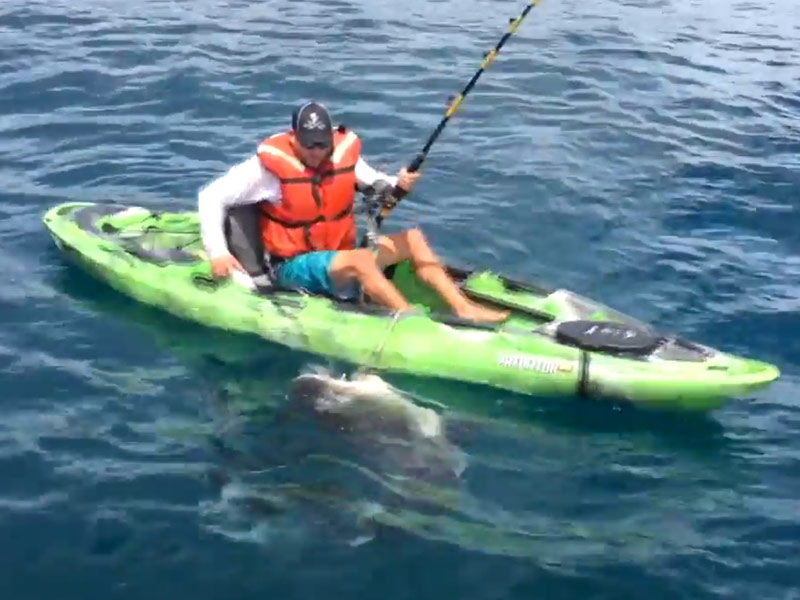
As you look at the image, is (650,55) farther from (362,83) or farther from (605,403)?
(605,403)

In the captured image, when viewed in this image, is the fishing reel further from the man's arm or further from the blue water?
the blue water

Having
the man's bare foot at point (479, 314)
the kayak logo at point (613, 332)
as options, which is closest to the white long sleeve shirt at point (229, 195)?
the man's bare foot at point (479, 314)

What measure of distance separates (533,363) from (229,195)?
119 inches

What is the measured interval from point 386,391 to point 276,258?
1.96m

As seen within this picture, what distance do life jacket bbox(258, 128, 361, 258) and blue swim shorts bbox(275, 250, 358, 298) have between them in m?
0.16

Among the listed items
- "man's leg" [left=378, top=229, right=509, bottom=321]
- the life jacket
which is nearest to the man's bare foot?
"man's leg" [left=378, top=229, right=509, bottom=321]

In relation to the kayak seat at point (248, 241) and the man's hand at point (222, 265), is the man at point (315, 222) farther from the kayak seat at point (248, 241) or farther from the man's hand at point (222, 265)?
the kayak seat at point (248, 241)

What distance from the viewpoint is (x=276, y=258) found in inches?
407

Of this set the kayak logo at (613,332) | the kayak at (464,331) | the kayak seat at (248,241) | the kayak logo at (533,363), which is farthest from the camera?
the kayak seat at (248,241)

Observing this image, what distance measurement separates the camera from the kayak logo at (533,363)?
355 inches

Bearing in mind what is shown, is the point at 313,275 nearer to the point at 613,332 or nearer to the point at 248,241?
the point at 248,241

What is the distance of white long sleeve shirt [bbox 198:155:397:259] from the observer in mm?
9867

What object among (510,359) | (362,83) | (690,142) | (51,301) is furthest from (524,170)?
(51,301)

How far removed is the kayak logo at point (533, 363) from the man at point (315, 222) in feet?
2.06
